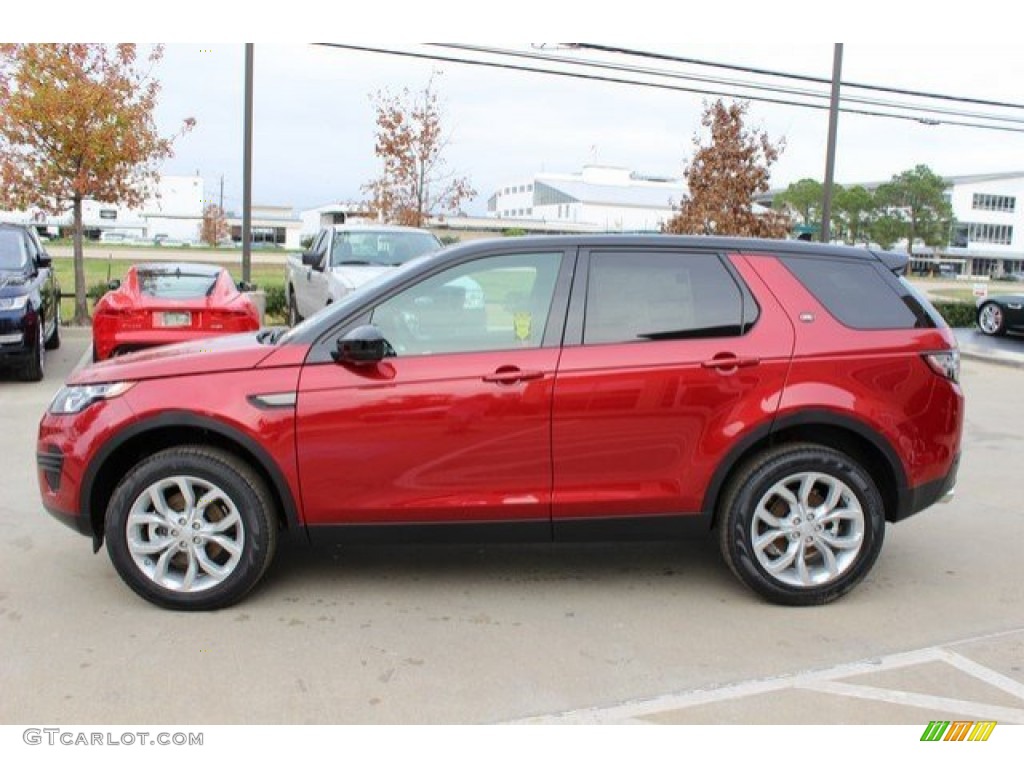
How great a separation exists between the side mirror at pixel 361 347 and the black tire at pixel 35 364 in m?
7.23

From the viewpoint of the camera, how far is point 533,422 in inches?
170

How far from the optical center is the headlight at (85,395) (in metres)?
4.37

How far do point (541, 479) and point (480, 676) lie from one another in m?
0.96

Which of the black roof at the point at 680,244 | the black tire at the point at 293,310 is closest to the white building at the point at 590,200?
the black tire at the point at 293,310

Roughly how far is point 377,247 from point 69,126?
18.3 ft

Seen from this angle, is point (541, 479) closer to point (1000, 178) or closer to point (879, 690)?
point (879, 690)

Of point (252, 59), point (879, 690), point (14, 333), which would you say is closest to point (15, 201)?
point (252, 59)

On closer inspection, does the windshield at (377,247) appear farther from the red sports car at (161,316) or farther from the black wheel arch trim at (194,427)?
the black wheel arch trim at (194,427)

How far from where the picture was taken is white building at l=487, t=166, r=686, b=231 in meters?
81.6

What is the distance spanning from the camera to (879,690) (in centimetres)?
372

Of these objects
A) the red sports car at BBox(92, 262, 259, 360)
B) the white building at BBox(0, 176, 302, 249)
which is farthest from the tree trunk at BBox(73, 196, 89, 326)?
the white building at BBox(0, 176, 302, 249)

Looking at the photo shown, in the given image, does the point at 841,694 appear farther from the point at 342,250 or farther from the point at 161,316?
the point at 342,250

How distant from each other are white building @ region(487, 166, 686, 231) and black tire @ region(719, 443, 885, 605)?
6540 cm

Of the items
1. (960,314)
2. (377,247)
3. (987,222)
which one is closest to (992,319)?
(960,314)
